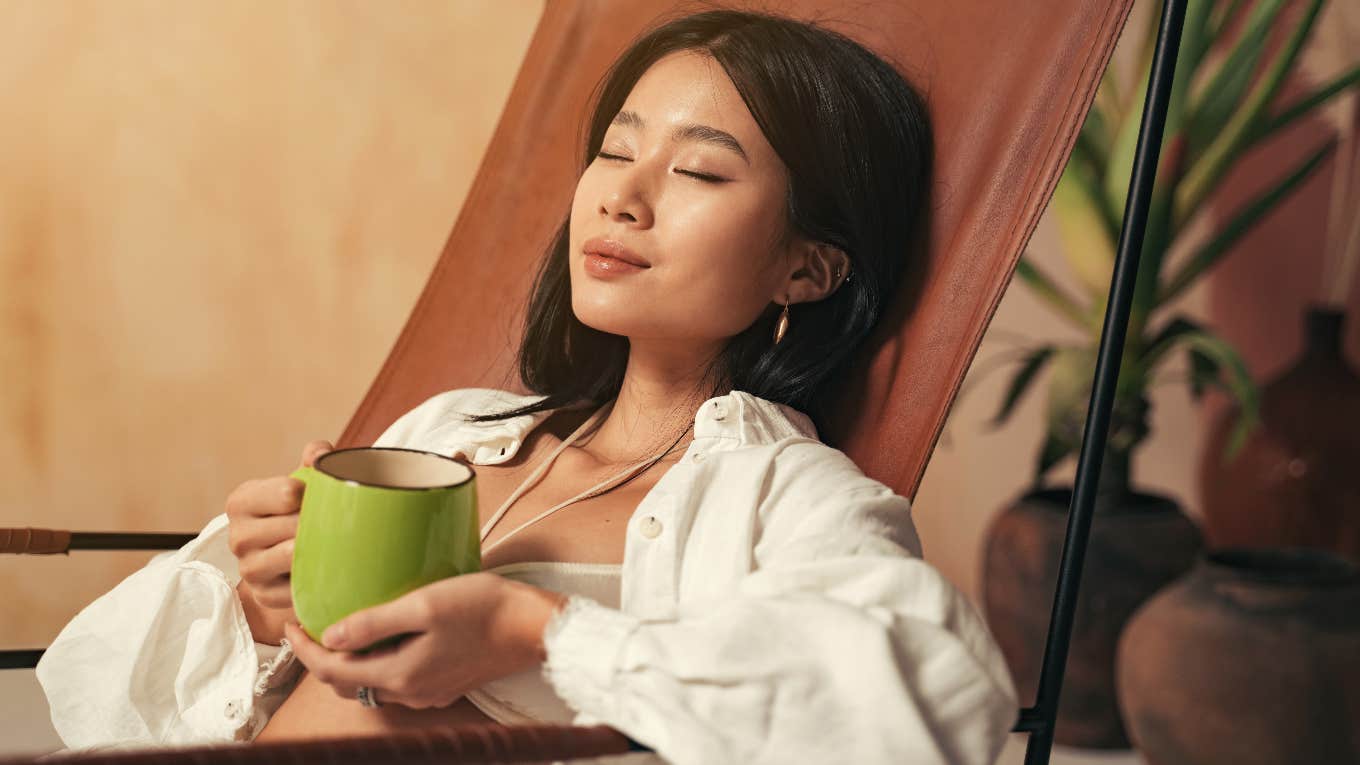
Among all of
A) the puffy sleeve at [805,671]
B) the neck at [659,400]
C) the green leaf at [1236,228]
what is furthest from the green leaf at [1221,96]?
the puffy sleeve at [805,671]

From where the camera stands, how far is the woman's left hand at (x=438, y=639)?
0.88 m

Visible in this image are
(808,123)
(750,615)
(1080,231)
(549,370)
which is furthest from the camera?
(1080,231)

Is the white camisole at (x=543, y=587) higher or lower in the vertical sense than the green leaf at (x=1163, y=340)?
lower

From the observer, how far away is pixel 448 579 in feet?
2.95

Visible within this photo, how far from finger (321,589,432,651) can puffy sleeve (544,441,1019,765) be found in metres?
0.09

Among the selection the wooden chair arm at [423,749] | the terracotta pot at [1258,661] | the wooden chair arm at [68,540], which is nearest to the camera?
the wooden chair arm at [423,749]

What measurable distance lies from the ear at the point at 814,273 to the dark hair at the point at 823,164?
0.04 feet

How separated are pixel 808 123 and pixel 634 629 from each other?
19.8 inches

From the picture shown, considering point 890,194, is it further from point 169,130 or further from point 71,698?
point 169,130

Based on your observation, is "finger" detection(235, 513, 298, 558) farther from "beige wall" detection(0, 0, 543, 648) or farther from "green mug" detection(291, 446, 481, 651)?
"beige wall" detection(0, 0, 543, 648)

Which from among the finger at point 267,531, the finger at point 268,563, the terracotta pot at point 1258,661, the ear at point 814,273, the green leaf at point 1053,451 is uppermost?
the ear at point 814,273

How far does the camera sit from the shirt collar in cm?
114

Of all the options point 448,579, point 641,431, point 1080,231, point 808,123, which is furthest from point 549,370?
point 1080,231

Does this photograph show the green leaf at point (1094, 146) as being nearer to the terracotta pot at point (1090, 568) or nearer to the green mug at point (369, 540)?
the terracotta pot at point (1090, 568)
